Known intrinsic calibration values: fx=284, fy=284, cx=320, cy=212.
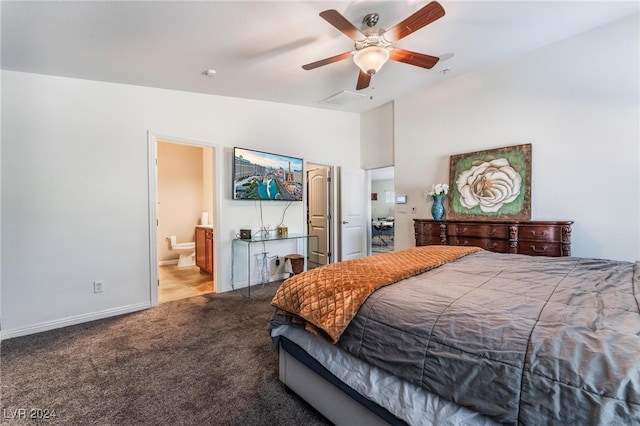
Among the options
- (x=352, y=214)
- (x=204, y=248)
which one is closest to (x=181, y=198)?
(x=204, y=248)

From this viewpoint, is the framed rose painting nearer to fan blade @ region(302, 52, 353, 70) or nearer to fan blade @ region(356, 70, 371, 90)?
fan blade @ region(356, 70, 371, 90)

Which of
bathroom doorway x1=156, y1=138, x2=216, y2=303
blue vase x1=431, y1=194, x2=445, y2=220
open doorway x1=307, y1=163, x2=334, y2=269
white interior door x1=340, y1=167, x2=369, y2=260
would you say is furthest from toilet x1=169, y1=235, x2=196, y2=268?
blue vase x1=431, y1=194, x2=445, y2=220

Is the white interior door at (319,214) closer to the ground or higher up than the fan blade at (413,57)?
closer to the ground

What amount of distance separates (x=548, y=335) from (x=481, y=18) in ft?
9.10

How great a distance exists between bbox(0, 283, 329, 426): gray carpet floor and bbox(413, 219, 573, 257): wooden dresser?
249 cm

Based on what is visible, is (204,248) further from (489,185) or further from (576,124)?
(576,124)

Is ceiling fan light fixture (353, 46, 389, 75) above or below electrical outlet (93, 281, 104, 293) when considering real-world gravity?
above

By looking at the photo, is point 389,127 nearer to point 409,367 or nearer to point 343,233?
point 343,233

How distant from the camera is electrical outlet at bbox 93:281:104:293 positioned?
9.82 feet

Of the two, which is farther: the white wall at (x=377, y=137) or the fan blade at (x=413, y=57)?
the white wall at (x=377, y=137)

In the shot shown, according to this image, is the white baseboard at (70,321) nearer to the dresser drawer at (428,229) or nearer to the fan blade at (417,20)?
the dresser drawer at (428,229)

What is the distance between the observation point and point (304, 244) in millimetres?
→ 4746

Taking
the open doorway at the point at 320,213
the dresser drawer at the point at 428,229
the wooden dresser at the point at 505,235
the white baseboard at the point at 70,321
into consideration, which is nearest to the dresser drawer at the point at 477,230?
the wooden dresser at the point at 505,235

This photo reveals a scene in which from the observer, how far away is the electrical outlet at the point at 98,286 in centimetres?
299
